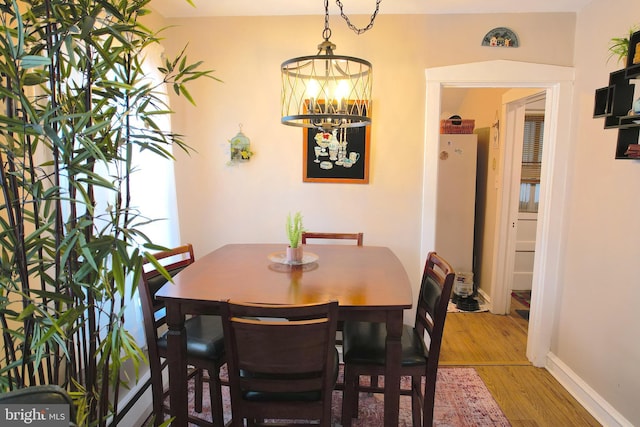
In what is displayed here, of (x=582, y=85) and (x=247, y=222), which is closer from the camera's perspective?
(x=582, y=85)

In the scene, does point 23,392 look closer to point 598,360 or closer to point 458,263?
point 598,360

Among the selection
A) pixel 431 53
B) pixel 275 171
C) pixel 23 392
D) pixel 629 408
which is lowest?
pixel 629 408

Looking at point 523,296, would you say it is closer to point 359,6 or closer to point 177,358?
point 359,6

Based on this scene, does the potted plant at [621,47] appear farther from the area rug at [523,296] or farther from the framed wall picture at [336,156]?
the area rug at [523,296]

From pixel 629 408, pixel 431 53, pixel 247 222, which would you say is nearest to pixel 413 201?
pixel 431 53

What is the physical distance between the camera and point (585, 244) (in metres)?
2.32

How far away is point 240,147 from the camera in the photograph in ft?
8.89

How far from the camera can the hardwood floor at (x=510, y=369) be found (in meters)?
2.15

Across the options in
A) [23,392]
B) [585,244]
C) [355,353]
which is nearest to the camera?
[23,392]

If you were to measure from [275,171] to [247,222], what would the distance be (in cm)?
45

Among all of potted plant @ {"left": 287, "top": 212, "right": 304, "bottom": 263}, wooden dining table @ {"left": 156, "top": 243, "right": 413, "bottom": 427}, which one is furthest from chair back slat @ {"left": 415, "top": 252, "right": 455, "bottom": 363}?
potted plant @ {"left": 287, "top": 212, "right": 304, "bottom": 263}

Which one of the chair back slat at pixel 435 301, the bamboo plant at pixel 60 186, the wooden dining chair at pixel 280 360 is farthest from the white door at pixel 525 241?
the bamboo plant at pixel 60 186

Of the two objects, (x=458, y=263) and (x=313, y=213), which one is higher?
(x=313, y=213)

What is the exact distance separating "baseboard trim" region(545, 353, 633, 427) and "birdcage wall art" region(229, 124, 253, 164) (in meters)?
2.64
